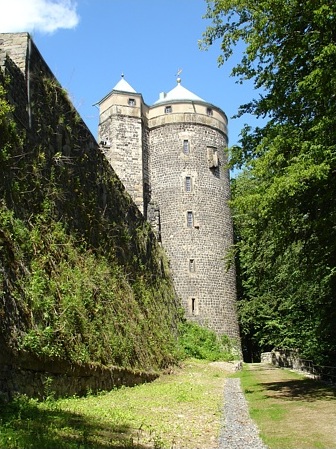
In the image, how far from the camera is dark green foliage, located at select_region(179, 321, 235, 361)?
1028 inches

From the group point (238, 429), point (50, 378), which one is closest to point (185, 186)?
point (50, 378)

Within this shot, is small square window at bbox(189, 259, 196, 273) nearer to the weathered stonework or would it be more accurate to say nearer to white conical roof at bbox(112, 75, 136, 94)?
the weathered stonework

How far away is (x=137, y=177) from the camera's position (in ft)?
104

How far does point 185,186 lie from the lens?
105 feet

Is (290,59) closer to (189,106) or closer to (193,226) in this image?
(193,226)

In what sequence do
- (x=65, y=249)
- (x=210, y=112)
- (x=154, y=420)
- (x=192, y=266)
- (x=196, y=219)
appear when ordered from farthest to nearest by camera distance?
(x=210, y=112) < (x=196, y=219) < (x=192, y=266) < (x=65, y=249) < (x=154, y=420)

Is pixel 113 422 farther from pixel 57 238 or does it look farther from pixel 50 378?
pixel 57 238

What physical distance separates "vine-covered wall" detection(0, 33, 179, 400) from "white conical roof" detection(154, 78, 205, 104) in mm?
18627

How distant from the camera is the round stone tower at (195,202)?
3052cm

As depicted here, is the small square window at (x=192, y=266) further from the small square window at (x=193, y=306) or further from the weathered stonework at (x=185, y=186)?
the small square window at (x=193, y=306)

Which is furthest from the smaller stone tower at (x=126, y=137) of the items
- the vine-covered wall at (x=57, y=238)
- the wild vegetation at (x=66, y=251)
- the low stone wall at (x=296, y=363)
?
the vine-covered wall at (x=57, y=238)

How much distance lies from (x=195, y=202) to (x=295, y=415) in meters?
23.2

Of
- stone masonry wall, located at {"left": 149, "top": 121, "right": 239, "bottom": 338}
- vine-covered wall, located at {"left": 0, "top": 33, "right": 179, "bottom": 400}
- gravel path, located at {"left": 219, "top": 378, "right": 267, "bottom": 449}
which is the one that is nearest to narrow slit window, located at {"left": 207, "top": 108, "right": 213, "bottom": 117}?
stone masonry wall, located at {"left": 149, "top": 121, "right": 239, "bottom": 338}

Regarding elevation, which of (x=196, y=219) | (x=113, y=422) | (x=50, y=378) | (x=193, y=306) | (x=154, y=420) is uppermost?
(x=196, y=219)
